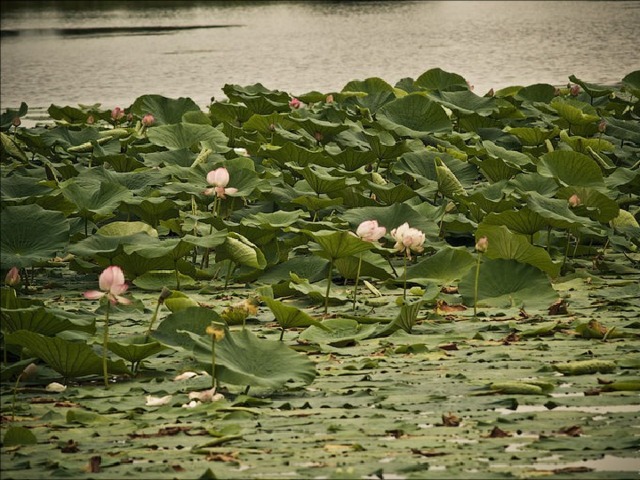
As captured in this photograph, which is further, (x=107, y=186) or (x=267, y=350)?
(x=107, y=186)

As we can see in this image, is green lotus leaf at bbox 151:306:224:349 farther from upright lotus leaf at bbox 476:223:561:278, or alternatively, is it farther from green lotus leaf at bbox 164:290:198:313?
upright lotus leaf at bbox 476:223:561:278

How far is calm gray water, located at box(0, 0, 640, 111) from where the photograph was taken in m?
9.50

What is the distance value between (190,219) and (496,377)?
1.60 metres

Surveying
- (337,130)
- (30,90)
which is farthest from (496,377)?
(30,90)

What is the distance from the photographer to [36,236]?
276 centimetres

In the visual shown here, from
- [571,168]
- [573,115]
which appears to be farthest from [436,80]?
[571,168]

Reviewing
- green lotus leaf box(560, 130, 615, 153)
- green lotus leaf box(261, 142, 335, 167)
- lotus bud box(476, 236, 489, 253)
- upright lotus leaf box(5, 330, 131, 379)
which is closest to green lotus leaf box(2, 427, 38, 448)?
upright lotus leaf box(5, 330, 131, 379)

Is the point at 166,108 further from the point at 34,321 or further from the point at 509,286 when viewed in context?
the point at 34,321

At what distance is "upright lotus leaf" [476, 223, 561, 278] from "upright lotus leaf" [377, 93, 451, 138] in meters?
1.58

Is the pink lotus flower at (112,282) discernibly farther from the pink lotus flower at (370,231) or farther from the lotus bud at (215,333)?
the pink lotus flower at (370,231)

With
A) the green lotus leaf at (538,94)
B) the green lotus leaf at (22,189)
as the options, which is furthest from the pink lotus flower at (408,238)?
the green lotus leaf at (538,94)

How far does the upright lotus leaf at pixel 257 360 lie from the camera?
2055 mm

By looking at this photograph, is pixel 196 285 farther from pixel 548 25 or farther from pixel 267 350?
pixel 548 25

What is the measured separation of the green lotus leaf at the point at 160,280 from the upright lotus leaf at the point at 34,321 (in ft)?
2.41
